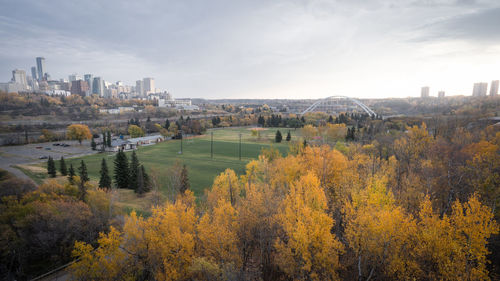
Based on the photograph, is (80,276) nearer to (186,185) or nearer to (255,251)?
(255,251)

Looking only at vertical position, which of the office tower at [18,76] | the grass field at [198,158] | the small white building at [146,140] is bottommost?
the grass field at [198,158]

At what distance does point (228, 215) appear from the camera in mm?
15633

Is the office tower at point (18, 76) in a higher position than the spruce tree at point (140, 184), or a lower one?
higher

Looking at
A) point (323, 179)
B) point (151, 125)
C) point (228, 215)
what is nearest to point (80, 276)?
point (228, 215)

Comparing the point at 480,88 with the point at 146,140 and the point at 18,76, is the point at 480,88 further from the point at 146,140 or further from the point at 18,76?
the point at 18,76

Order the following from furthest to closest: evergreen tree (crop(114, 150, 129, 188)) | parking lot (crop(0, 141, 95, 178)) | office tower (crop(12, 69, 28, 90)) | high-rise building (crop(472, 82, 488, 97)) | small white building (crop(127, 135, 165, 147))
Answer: office tower (crop(12, 69, 28, 90)) < high-rise building (crop(472, 82, 488, 97)) < small white building (crop(127, 135, 165, 147)) < parking lot (crop(0, 141, 95, 178)) < evergreen tree (crop(114, 150, 129, 188))

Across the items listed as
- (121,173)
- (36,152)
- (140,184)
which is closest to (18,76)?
(36,152)

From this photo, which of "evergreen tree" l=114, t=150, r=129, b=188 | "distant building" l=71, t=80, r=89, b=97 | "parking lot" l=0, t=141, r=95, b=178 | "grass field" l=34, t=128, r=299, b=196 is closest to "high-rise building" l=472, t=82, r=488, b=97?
"grass field" l=34, t=128, r=299, b=196

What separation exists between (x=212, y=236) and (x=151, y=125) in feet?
268

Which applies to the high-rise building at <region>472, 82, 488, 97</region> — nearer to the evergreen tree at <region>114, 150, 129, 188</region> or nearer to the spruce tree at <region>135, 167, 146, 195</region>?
the spruce tree at <region>135, 167, 146, 195</region>

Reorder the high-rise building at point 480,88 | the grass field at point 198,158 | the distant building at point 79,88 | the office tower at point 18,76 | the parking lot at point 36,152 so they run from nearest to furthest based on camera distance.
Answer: the grass field at point 198,158 → the parking lot at point 36,152 → the high-rise building at point 480,88 → the office tower at point 18,76 → the distant building at point 79,88

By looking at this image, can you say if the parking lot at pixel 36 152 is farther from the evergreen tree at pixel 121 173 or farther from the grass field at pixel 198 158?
the evergreen tree at pixel 121 173

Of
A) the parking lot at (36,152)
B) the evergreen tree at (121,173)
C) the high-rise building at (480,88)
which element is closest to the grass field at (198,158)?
the evergreen tree at (121,173)

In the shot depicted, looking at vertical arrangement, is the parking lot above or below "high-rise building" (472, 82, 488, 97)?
below
